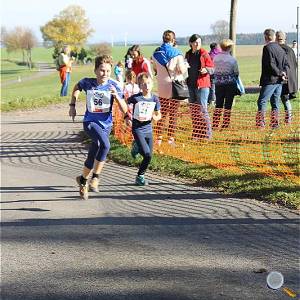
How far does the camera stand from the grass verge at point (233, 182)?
739 centimetres

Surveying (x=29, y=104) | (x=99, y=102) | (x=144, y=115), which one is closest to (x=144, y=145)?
(x=144, y=115)

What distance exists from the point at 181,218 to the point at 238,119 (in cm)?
471

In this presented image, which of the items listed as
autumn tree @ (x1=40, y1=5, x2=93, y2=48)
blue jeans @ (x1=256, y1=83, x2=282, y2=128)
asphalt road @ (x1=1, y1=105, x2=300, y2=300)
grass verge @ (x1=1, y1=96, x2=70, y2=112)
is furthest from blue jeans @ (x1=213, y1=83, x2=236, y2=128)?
autumn tree @ (x1=40, y1=5, x2=93, y2=48)

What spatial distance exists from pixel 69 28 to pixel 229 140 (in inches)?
3583

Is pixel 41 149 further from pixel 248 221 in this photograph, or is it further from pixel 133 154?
pixel 248 221

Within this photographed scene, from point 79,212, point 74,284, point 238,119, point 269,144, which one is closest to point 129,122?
point 79,212

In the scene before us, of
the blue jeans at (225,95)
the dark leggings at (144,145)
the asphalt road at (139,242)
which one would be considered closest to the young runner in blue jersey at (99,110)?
the asphalt road at (139,242)

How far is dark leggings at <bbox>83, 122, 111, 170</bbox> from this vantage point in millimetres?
8086

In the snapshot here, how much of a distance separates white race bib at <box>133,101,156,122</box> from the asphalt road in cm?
89

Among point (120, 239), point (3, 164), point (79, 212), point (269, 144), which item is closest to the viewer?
point (120, 239)

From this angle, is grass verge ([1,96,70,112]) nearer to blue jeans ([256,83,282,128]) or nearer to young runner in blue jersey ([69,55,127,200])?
blue jeans ([256,83,282,128])

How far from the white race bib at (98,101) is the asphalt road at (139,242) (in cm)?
106

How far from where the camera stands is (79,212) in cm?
709

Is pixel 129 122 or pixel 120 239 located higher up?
Result: pixel 129 122
